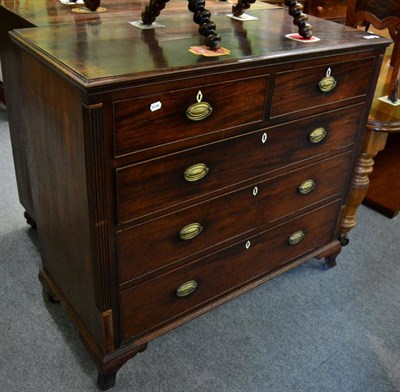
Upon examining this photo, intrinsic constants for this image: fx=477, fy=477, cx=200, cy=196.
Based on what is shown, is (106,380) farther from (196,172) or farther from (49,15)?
(49,15)

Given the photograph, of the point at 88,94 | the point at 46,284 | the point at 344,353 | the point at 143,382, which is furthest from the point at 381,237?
the point at 88,94

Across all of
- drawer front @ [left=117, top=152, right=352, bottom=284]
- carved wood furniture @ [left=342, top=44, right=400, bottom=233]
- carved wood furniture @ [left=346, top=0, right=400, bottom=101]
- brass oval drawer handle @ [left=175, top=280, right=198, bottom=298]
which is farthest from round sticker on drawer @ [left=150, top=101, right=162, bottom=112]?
carved wood furniture @ [left=346, top=0, right=400, bottom=101]

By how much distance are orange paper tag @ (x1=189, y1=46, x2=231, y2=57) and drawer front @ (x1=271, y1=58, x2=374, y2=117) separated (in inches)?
6.8

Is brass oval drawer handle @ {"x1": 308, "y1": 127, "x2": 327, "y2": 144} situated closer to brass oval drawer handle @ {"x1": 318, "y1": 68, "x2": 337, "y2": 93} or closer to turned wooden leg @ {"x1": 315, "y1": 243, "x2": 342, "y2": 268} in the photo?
brass oval drawer handle @ {"x1": 318, "y1": 68, "x2": 337, "y2": 93}

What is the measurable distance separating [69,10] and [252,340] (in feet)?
4.29

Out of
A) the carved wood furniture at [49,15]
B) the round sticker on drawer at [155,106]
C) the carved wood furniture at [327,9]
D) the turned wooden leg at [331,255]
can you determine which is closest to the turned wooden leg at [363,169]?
the turned wooden leg at [331,255]

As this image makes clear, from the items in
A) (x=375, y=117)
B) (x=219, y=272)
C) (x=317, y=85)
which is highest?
(x=317, y=85)

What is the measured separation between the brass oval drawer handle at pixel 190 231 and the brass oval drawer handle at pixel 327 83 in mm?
561

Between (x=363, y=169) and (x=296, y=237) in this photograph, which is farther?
(x=363, y=169)

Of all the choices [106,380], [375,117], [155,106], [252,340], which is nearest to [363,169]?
[375,117]

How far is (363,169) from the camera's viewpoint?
1.90m

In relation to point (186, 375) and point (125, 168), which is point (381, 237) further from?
point (125, 168)

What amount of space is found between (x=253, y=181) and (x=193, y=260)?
12.0 inches

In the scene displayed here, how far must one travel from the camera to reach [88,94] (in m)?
0.99
